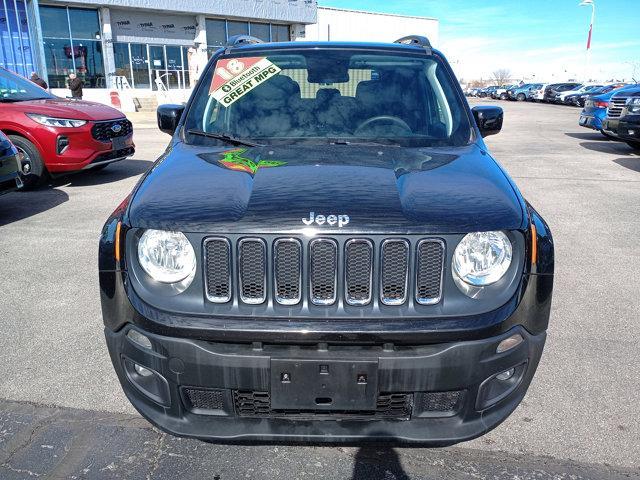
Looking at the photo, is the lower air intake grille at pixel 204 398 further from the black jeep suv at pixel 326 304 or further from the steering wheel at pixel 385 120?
the steering wheel at pixel 385 120

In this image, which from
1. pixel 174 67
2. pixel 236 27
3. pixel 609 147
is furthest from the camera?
pixel 236 27

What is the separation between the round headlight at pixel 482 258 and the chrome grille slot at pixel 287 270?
23.2 inches

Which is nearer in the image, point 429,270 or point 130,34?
point 429,270

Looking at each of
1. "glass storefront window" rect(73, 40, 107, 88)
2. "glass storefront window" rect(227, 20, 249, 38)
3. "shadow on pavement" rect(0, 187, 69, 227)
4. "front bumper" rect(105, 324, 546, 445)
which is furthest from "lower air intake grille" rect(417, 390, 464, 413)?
"glass storefront window" rect(227, 20, 249, 38)

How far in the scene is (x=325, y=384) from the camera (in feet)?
6.59

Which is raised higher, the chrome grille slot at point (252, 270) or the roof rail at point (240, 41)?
the roof rail at point (240, 41)

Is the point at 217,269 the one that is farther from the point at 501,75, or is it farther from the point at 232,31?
the point at 501,75

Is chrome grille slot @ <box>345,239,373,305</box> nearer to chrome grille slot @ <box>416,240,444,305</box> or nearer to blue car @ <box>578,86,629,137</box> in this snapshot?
chrome grille slot @ <box>416,240,444,305</box>

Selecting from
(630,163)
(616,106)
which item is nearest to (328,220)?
(630,163)

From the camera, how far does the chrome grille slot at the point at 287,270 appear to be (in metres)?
2.01

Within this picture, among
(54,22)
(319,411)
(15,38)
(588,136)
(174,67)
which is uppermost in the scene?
(54,22)

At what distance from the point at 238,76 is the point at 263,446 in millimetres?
2193

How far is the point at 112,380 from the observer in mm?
3133

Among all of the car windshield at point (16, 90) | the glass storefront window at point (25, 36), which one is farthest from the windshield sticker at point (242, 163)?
the glass storefront window at point (25, 36)
